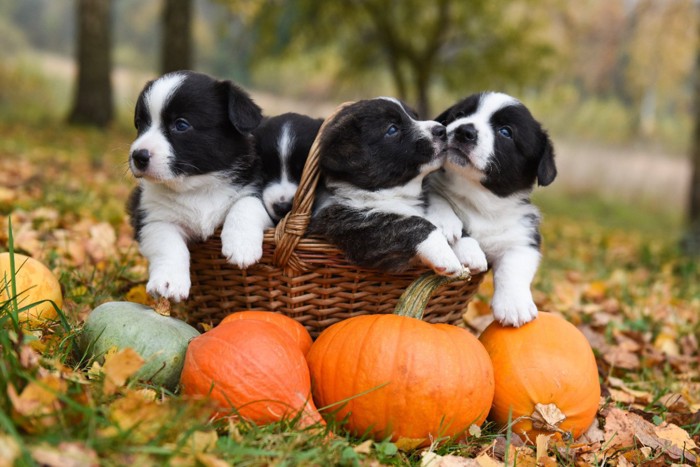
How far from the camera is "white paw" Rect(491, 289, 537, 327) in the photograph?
2.63 metres

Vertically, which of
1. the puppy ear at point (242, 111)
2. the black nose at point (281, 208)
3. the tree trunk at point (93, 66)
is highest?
the tree trunk at point (93, 66)

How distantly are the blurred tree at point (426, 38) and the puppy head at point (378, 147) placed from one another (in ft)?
37.4

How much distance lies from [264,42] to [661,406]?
12.7 metres

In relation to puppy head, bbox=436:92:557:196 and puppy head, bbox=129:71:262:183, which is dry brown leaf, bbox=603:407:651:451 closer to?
puppy head, bbox=436:92:557:196

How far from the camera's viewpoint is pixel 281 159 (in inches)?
115

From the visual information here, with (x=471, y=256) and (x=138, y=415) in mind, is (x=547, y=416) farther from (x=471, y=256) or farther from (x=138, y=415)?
(x=138, y=415)

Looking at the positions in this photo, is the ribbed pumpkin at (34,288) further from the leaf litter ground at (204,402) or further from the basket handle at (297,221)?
the basket handle at (297,221)

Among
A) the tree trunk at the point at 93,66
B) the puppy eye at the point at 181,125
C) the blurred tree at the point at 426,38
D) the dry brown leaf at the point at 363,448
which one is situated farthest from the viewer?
the blurred tree at the point at 426,38

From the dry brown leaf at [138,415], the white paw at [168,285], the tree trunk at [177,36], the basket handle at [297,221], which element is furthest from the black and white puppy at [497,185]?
the tree trunk at [177,36]

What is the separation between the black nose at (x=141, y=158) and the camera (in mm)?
2562

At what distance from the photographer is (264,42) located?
46.5ft

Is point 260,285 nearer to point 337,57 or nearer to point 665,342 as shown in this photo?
point 665,342

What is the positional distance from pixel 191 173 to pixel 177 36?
9602 mm

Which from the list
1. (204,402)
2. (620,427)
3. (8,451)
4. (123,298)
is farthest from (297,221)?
(620,427)
